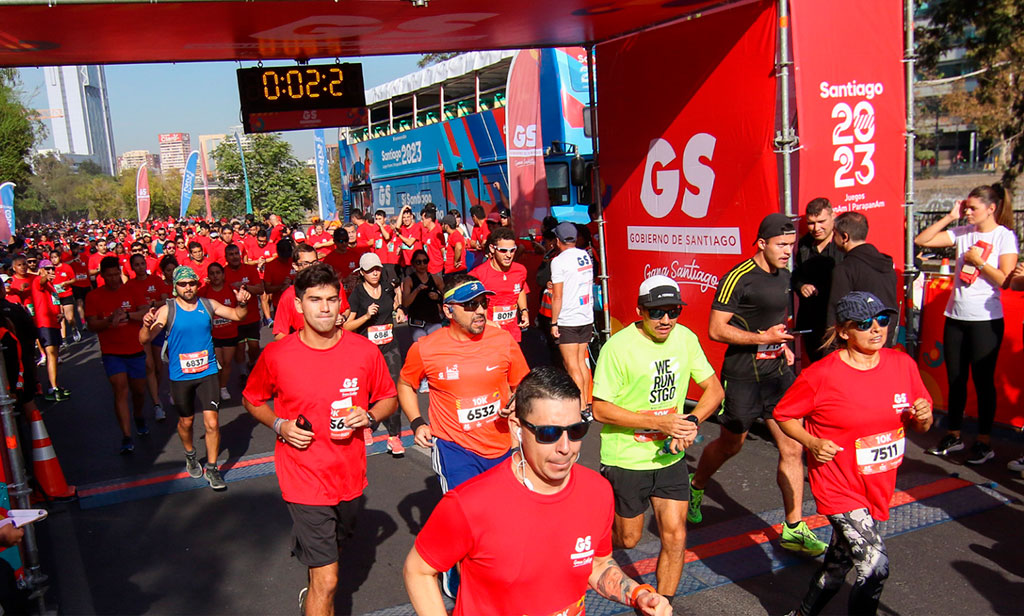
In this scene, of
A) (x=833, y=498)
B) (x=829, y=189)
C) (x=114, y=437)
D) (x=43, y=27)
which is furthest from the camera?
(x=114, y=437)

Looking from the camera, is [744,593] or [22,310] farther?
[22,310]

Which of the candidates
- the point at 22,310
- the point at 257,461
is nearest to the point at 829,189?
the point at 257,461

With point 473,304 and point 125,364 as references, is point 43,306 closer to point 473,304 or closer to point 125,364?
point 125,364

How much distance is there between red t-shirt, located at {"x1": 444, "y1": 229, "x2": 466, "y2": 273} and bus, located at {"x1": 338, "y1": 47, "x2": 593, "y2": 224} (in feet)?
6.06

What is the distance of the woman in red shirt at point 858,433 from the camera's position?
11.5ft

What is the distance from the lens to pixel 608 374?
13.2 ft

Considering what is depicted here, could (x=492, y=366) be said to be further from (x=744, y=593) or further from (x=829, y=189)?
(x=829, y=189)

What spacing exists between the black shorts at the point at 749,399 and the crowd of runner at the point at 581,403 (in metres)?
0.01

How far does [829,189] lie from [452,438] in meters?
4.41

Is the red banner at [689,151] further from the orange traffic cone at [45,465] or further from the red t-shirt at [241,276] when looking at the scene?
the orange traffic cone at [45,465]

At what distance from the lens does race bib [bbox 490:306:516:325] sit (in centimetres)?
780

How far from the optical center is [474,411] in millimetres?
4523

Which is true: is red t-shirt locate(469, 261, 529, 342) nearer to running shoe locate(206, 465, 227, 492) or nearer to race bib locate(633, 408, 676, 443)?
running shoe locate(206, 465, 227, 492)

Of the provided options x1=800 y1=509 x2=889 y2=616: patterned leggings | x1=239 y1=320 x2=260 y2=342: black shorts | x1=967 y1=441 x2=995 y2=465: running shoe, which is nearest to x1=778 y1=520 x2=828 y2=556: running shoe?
x1=800 y1=509 x2=889 y2=616: patterned leggings
